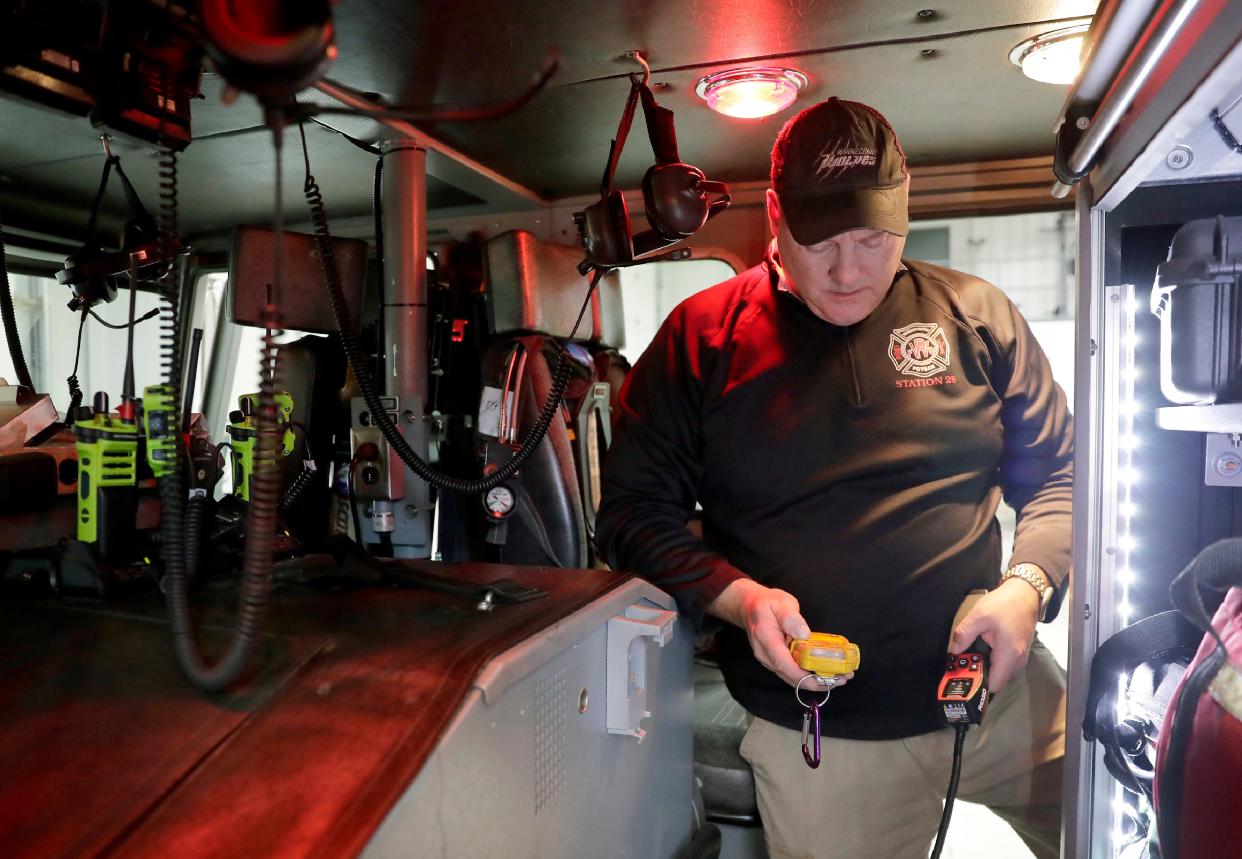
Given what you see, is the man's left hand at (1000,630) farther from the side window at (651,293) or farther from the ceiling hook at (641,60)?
the side window at (651,293)

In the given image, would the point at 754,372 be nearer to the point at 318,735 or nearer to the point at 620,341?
the point at 318,735

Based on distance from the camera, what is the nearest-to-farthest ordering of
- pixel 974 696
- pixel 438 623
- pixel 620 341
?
1. pixel 438 623
2. pixel 974 696
3. pixel 620 341

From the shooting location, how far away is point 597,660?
136 centimetres

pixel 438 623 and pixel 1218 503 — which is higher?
pixel 1218 503

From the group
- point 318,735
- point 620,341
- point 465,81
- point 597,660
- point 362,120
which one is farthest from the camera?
point 620,341

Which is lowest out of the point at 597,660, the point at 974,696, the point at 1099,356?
the point at 974,696

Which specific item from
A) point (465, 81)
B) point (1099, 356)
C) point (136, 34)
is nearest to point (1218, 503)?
point (1099, 356)

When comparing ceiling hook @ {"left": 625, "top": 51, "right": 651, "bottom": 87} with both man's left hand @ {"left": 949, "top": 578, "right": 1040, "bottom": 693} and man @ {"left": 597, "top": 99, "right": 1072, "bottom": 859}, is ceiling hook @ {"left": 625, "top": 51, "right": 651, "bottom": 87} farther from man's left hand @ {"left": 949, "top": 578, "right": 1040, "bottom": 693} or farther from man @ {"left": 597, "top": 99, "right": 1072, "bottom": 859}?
man's left hand @ {"left": 949, "top": 578, "right": 1040, "bottom": 693}

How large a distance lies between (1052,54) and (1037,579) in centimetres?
144

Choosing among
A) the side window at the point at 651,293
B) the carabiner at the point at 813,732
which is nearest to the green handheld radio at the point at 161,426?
the carabiner at the point at 813,732

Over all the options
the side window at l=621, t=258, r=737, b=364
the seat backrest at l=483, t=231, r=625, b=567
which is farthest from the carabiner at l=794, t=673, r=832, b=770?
the side window at l=621, t=258, r=737, b=364

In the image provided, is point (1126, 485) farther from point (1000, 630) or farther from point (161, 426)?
point (161, 426)

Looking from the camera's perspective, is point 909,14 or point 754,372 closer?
point 754,372

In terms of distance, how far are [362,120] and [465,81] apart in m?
0.39
